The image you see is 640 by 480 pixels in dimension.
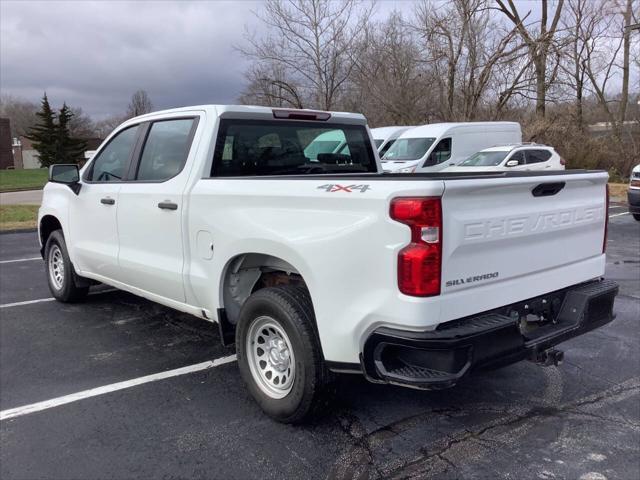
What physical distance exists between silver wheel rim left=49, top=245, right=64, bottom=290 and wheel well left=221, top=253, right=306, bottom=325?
323 centimetres

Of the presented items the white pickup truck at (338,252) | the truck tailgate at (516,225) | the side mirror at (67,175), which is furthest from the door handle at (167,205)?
the truck tailgate at (516,225)

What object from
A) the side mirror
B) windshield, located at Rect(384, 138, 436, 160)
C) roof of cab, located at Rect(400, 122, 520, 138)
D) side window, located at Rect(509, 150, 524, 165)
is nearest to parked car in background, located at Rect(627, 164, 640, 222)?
side window, located at Rect(509, 150, 524, 165)

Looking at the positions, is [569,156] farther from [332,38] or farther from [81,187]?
[81,187]

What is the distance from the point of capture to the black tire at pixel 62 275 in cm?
602

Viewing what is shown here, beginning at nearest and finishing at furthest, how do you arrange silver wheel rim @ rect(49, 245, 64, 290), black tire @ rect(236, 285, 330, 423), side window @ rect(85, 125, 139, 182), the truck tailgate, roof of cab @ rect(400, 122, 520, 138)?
the truck tailgate
black tire @ rect(236, 285, 330, 423)
side window @ rect(85, 125, 139, 182)
silver wheel rim @ rect(49, 245, 64, 290)
roof of cab @ rect(400, 122, 520, 138)

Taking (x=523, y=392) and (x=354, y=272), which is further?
(x=523, y=392)

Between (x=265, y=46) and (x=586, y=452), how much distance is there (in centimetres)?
2377

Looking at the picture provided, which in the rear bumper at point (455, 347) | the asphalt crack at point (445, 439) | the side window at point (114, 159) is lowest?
the asphalt crack at point (445, 439)

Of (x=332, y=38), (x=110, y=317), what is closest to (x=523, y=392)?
(x=110, y=317)

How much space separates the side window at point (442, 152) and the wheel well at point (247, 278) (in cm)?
1540

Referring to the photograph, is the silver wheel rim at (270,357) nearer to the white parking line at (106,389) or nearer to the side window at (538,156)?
the white parking line at (106,389)

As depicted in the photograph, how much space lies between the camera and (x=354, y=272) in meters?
2.89

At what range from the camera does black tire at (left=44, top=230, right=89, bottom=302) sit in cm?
602

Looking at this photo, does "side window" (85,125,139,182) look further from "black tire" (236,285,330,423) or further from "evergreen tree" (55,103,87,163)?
"evergreen tree" (55,103,87,163)
